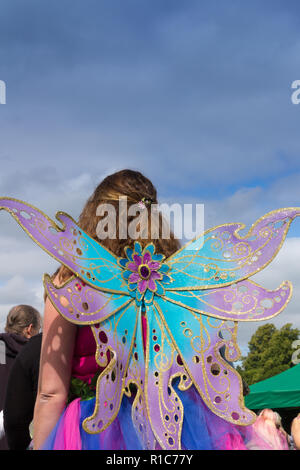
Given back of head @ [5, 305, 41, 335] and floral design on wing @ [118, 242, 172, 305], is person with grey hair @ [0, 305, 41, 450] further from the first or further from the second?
floral design on wing @ [118, 242, 172, 305]

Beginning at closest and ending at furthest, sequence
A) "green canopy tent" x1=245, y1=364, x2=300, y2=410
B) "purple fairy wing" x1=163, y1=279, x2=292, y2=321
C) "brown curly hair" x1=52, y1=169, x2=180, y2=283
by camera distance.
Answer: "purple fairy wing" x1=163, y1=279, x2=292, y2=321, "brown curly hair" x1=52, y1=169, x2=180, y2=283, "green canopy tent" x1=245, y1=364, x2=300, y2=410

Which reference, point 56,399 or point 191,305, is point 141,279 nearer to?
point 191,305

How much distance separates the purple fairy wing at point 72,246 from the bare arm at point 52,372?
20cm

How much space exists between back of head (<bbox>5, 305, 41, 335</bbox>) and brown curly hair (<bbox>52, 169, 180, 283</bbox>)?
1.69m

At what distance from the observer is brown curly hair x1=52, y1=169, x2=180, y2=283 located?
7.24 ft

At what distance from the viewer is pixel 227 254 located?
2.14m

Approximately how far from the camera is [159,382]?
1.97m

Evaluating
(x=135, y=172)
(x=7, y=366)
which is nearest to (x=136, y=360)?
(x=135, y=172)

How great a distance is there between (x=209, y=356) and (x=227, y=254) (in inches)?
17.2

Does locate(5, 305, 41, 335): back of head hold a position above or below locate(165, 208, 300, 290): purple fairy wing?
below

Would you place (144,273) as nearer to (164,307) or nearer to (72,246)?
(164,307)

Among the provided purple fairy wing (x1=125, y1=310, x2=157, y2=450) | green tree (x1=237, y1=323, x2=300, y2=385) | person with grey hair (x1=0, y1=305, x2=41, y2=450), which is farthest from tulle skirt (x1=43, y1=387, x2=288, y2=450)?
green tree (x1=237, y1=323, x2=300, y2=385)

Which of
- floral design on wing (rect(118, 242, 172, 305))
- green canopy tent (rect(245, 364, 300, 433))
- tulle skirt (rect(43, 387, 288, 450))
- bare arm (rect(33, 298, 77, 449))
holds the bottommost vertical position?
green canopy tent (rect(245, 364, 300, 433))

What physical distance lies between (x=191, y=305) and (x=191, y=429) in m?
0.49
